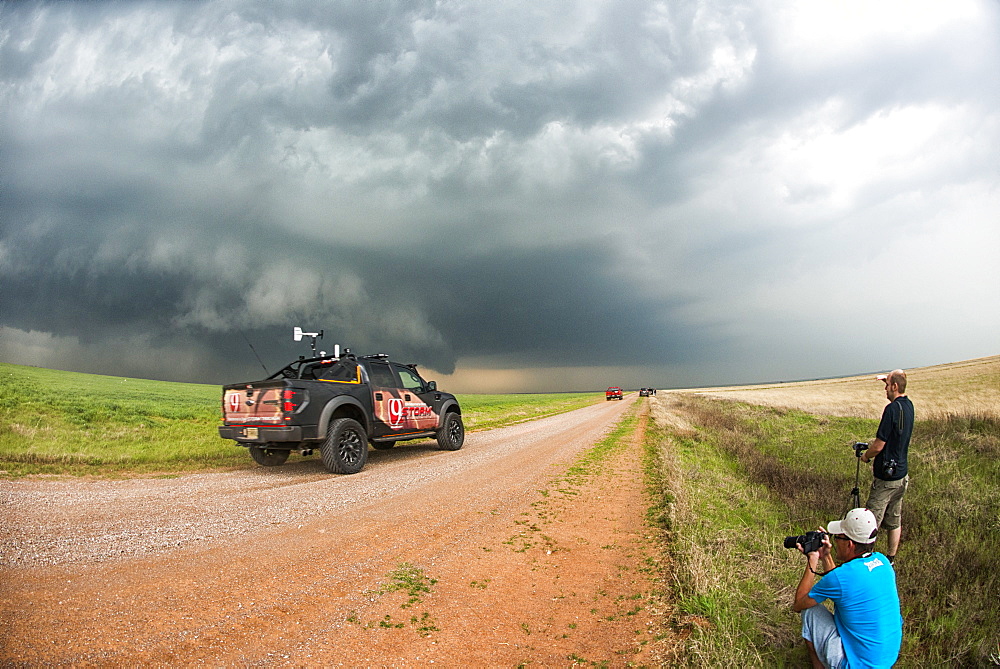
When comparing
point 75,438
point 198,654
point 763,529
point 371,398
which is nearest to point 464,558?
point 198,654

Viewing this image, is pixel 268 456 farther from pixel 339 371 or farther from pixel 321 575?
pixel 321 575

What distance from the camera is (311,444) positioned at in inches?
368

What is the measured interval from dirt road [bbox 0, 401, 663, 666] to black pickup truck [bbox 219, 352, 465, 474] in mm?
1154

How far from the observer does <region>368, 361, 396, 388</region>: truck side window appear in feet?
36.5

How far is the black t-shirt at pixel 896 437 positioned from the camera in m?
5.16

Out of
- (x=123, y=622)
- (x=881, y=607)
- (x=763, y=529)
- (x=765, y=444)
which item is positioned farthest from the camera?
(x=765, y=444)

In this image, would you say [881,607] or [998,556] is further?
[998,556]

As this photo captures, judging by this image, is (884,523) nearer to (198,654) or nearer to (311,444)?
(198,654)

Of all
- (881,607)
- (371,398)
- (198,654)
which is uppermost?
(371,398)

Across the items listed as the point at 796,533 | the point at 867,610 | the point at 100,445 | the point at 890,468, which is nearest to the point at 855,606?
the point at 867,610

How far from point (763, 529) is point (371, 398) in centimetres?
766

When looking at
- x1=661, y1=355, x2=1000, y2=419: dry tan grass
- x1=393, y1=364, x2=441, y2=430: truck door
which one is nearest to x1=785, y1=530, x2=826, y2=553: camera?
x1=393, y1=364, x2=441, y2=430: truck door

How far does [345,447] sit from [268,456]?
2.20 meters

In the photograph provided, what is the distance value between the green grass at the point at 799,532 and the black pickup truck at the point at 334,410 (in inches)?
233
